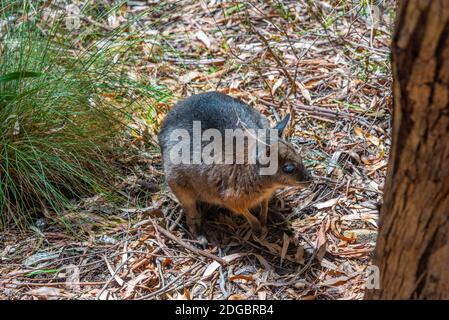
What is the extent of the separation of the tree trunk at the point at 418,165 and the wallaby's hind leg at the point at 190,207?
2.01m

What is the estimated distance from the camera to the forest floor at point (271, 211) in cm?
402

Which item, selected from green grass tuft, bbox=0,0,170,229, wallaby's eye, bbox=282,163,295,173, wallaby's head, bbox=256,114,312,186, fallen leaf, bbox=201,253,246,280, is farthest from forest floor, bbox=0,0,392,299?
wallaby's eye, bbox=282,163,295,173

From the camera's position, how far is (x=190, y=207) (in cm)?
452

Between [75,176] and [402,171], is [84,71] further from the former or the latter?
[402,171]

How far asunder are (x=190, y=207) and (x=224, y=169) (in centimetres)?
46

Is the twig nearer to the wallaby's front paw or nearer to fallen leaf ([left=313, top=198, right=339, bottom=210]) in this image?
the wallaby's front paw

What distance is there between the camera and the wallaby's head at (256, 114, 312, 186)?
13.7 ft

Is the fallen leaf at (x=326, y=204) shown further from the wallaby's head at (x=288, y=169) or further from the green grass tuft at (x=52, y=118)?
the green grass tuft at (x=52, y=118)

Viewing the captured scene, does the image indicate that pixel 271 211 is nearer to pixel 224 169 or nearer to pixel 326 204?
pixel 326 204

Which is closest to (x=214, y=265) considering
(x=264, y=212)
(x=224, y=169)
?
(x=264, y=212)

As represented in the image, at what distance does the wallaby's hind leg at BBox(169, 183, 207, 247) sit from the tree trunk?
201 cm

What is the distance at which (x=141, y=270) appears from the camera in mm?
4168

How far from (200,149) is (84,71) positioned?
129 cm
